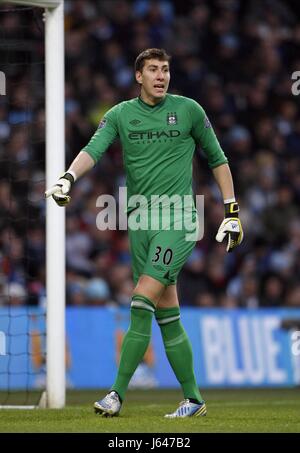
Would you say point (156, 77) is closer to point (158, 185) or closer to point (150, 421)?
point (158, 185)

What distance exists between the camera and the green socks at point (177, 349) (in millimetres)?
7191

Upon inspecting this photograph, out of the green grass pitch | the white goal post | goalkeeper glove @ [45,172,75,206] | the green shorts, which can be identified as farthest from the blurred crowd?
goalkeeper glove @ [45,172,75,206]

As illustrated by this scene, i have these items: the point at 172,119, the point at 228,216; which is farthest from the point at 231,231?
the point at 172,119

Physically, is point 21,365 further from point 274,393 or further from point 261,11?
point 261,11

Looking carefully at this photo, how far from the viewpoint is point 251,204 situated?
17281 millimetres

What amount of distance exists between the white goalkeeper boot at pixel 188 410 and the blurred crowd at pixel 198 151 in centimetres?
568

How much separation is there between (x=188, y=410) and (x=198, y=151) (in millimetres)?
10672

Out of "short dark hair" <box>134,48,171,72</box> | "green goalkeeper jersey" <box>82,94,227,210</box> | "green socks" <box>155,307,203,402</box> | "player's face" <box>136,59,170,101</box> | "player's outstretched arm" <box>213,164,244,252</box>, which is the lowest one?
"green socks" <box>155,307,203,402</box>

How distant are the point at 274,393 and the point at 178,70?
7.51 metres

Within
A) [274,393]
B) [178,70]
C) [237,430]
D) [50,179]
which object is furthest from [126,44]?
[237,430]

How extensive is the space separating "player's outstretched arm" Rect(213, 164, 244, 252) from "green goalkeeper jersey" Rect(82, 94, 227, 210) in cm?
11

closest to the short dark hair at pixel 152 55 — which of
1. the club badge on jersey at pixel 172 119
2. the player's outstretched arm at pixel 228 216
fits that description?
the club badge on jersey at pixel 172 119

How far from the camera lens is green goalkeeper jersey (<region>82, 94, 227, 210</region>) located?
709cm

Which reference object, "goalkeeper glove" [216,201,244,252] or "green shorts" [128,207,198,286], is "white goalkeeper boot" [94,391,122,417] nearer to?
"green shorts" [128,207,198,286]
